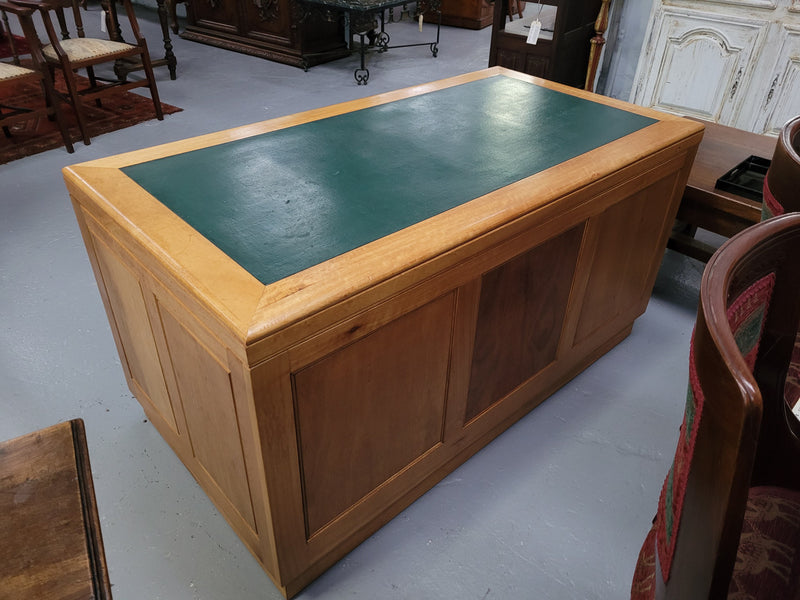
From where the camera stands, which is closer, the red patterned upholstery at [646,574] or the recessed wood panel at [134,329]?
the red patterned upholstery at [646,574]

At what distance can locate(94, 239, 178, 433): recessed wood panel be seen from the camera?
1.29m

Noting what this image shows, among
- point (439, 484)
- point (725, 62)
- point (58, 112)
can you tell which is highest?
point (725, 62)

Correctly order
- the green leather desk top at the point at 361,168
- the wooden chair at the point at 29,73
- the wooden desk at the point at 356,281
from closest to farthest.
Answer: the wooden desk at the point at 356,281, the green leather desk top at the point at 361,168, the wooden chair at the point at 29,73

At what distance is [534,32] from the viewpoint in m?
3.47

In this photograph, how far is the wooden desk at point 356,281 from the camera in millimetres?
1018

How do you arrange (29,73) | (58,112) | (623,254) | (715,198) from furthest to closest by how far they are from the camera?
(58,112)
(29,73)
(715,198)
(623,254)

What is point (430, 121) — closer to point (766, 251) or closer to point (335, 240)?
point (335, 240)

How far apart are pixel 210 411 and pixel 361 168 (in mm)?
661

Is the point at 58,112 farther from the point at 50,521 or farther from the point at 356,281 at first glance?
the point at 50,521

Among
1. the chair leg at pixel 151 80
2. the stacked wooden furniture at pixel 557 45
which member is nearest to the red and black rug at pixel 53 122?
Answer: the chair leg at pixel 151 80

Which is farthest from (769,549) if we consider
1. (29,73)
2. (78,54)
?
(78,54)

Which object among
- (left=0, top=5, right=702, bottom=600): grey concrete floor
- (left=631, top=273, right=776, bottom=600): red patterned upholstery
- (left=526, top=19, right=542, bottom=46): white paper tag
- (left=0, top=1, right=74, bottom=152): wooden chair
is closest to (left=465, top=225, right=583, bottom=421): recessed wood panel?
(left=0, top=5, right=702, bottom=600): grey concrete floor

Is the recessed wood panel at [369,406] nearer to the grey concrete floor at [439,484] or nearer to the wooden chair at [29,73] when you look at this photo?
the grey concrete floor at [439,484]

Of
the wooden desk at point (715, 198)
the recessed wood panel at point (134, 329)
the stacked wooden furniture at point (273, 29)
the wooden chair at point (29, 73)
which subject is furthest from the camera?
the stacked wooden furniture at point (273, 29)
